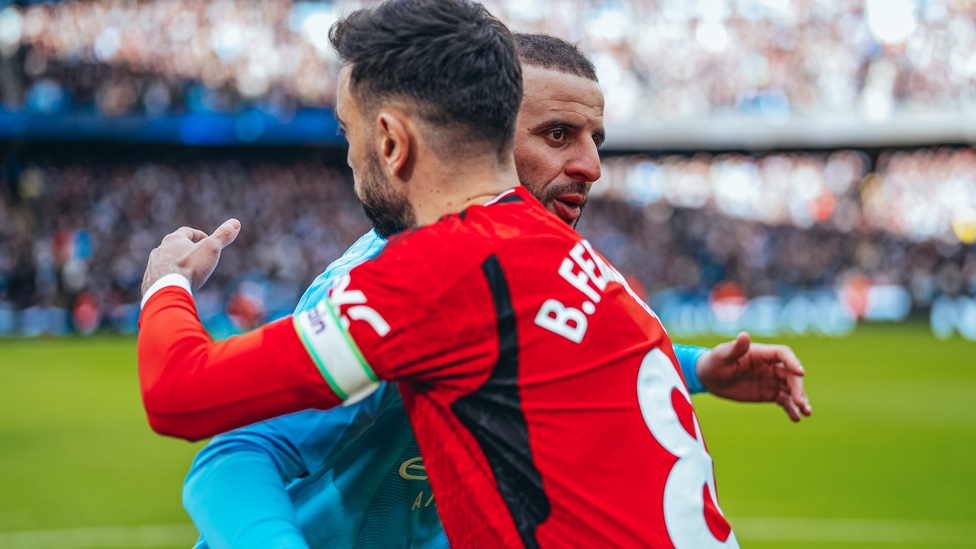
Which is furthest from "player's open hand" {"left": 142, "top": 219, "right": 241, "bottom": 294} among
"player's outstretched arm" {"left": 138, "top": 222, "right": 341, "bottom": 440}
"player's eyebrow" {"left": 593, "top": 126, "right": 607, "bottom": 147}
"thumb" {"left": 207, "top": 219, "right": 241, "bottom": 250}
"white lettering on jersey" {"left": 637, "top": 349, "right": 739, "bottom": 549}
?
"player's eyebrow" {"left": 593, "top": 126, "right": 607, "bottom": 147}

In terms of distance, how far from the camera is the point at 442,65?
1536 mm

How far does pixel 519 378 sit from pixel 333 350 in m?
0.33

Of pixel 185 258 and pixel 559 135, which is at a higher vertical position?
pixel 559 135

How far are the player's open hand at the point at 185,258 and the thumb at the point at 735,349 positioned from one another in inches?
52.2

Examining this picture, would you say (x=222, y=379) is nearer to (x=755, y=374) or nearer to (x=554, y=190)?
(x=554, y=190)

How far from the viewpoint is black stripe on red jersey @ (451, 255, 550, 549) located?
145 cm

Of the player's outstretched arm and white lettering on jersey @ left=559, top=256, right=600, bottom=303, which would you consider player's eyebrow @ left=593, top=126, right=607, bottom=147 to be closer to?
white lettering on jersey @ left=559, top=256, right=600, bottom=303

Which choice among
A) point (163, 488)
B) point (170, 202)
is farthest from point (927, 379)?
point (170, 202)

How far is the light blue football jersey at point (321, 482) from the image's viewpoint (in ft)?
4.87

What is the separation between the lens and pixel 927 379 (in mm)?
14102

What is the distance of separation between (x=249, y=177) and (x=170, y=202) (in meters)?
2.97

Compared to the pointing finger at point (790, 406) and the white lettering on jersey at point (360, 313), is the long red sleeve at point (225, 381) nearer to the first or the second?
the white lettering on jersey at point (360, 313)

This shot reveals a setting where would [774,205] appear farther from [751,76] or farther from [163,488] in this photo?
[163,488]

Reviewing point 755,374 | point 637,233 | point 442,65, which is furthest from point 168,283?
point 637,233
